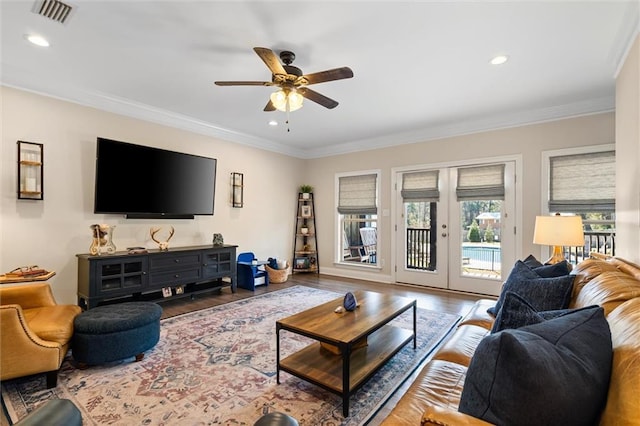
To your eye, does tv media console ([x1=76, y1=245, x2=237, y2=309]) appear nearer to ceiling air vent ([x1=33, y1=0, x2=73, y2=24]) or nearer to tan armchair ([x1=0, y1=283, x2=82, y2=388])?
tan armchair ([x1=0, y1=283, x2=82, y2=388])

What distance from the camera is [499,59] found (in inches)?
111

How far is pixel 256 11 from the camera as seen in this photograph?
221 cm

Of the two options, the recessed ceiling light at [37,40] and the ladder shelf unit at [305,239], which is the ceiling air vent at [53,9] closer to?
the recessed ceiling light at [37,40]

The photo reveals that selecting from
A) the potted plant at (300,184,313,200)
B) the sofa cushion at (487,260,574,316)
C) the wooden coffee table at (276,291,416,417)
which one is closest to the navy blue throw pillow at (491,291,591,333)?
the sofa cushion at (487,260,574,316)

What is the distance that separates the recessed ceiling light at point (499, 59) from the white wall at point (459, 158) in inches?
73.6

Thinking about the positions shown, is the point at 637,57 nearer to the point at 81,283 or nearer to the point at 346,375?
the point at 346,375

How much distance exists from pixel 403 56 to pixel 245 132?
3261 mm

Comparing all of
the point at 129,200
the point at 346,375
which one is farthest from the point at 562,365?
the point at 129,200

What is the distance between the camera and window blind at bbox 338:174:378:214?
586 centimetres

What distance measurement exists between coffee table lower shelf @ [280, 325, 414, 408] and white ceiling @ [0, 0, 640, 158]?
251cm

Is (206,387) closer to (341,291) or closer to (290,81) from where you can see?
(290,81)

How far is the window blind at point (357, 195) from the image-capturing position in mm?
5855

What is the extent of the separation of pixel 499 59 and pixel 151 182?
4257mm

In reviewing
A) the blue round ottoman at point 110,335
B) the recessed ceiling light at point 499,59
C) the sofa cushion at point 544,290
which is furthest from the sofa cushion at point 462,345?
the recessed ceiling light at point 499,59
